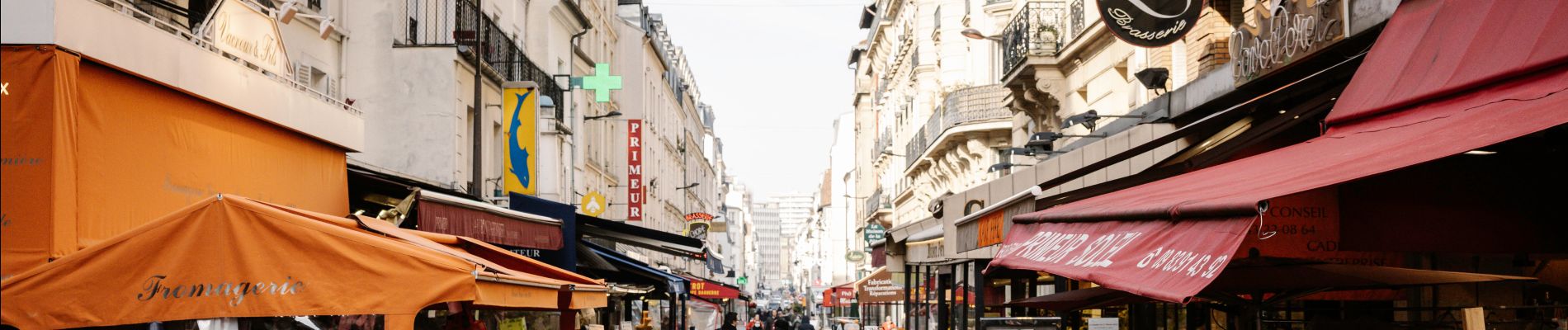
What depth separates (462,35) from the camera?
22156mm

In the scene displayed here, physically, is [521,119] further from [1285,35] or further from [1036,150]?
[1285,35]

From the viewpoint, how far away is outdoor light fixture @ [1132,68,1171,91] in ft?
59.7

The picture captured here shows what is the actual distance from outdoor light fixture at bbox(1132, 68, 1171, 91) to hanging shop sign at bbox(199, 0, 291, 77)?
10.3 metres

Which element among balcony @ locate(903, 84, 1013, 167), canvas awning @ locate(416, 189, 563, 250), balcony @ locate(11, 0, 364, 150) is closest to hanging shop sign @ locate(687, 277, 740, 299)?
balcony @ locate(903, 84, 1013, 167)

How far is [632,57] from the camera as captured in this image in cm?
5225

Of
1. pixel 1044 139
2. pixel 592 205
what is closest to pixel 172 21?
pixel 1044 139

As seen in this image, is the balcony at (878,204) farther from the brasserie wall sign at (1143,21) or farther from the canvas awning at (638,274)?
the brasserie wall sign at (1143,21)

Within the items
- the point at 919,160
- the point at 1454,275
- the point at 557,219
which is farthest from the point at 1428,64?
the point at 919,160

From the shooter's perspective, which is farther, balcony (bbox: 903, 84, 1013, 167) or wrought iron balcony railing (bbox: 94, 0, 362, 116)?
balcony (bbox: 903, 84, 1013, 167)

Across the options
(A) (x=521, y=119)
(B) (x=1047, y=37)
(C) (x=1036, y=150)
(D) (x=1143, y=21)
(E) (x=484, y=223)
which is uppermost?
(B) (x=1047, y=37)

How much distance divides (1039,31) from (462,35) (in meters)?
9.80

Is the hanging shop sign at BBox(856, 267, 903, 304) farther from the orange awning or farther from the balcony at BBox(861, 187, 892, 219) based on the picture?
the balcony at BBox(861, 187, 892, 219)

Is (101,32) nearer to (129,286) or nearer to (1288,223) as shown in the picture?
(129,286)

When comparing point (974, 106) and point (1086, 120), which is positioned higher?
point (974, 106)
